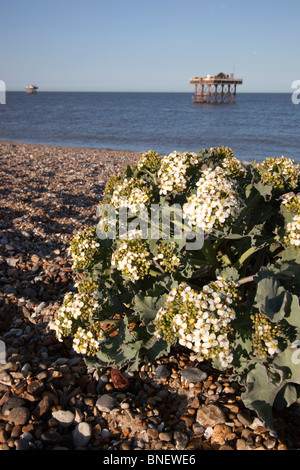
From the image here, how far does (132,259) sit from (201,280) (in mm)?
734

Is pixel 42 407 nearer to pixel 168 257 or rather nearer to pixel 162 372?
pixel 162 372

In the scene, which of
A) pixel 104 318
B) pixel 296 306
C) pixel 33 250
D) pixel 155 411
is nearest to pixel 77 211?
pixel 33 250

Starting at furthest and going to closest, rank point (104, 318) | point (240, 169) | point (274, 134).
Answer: point (274, 134) → point (240, 169) → point (104, 318)

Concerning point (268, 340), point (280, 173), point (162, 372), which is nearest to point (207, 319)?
point (268, 340)

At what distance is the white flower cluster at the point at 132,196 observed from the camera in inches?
104

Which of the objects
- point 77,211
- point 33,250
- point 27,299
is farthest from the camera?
point 77,211

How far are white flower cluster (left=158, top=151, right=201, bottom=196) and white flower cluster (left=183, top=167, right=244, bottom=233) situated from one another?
0.40 m

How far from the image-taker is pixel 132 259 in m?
2.36

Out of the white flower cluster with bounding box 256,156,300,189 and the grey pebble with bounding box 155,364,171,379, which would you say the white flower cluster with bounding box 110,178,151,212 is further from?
the grey pebble with bounding box 155,364,171,379

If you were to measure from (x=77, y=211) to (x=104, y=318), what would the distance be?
436cm

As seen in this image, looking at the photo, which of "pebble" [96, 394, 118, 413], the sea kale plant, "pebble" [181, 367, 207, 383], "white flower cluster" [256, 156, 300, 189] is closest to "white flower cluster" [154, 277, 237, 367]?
the sea kale plant

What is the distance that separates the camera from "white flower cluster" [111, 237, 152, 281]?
7.74 feet

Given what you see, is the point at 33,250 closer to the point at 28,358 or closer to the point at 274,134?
the point at 28,358

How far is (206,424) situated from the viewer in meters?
2.24
